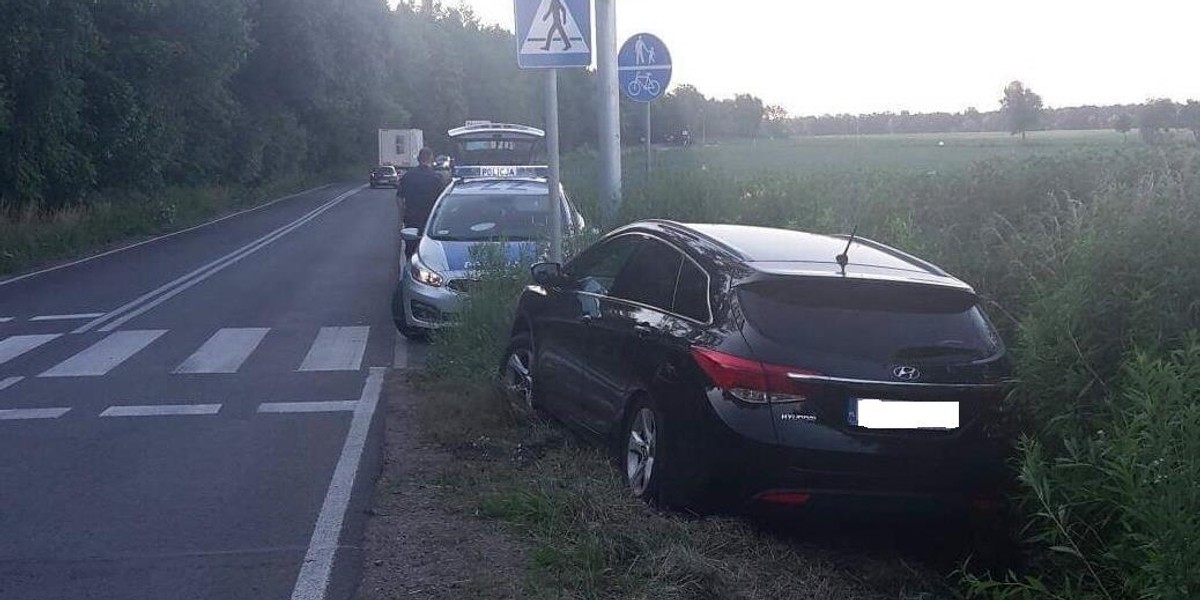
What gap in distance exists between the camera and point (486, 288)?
11.4m

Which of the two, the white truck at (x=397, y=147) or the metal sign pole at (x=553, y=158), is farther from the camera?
the white truck at (x=397, y=147)

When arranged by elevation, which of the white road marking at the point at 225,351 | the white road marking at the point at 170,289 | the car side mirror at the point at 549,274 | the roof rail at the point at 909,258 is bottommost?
the white road marking at the point at 170,289

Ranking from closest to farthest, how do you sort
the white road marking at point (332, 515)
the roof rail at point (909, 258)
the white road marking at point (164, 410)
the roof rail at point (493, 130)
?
the white road marking at point (332, 515), the roof rail at point (909, 258), the white road marking at point (164, 410), the roof rail at point (493, 130)

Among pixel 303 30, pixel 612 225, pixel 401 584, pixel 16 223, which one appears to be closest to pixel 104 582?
pixel 401 584

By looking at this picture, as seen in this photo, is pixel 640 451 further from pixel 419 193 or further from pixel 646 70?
pixel 419 193

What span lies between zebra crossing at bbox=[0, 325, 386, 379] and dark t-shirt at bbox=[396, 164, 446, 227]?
510 centimetres

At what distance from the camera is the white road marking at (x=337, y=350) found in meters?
12.4

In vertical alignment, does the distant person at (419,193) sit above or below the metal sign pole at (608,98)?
below

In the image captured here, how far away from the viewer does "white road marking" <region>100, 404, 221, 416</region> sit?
1019 centimetres

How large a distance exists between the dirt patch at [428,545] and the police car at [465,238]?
3856 millimetres

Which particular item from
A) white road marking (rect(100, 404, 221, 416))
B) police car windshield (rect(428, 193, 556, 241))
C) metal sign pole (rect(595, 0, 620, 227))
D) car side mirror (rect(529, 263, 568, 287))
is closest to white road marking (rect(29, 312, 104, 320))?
police car windshield (rect(428, 193, 556, 241))

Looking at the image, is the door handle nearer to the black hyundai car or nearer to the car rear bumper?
the black hyundai car

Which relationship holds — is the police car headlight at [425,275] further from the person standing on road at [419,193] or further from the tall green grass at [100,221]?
the tall green grass at [100,221]

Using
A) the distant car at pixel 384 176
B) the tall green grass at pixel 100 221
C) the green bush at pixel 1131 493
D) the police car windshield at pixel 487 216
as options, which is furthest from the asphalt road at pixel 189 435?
the distant car at pixel 384 176
